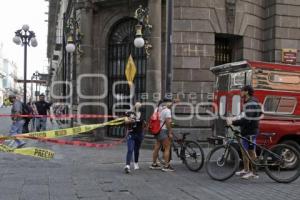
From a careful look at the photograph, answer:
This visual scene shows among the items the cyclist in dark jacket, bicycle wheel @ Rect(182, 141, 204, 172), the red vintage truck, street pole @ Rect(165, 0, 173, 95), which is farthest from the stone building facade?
the cyclist in dark jacket

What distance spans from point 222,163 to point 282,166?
4.06ft

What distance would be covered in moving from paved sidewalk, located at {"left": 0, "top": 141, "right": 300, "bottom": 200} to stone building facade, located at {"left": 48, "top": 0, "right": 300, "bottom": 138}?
16.6ft

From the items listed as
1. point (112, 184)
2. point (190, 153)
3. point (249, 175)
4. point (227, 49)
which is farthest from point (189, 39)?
point (112, 184)

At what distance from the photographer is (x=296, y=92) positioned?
42.0ft

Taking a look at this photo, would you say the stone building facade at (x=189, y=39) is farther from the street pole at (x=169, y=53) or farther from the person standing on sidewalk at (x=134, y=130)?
the person standing on sidewalk at (x=134, y=130)

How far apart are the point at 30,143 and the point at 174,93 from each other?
5.67 m

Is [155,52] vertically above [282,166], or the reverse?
[155,52]

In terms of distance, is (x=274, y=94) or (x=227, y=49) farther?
(x=227, y=49)

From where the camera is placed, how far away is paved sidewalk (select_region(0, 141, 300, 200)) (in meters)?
8.93

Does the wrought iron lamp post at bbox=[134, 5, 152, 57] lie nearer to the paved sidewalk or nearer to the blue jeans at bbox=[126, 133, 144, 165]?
the paved sidewalk

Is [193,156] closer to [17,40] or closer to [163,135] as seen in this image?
[163,135]

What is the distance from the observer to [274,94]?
12562 mm

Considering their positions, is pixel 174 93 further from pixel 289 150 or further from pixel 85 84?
pixel 289 150

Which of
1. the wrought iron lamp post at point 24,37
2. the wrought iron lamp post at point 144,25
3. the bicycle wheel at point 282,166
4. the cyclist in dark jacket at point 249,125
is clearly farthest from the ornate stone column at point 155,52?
the wrought iron lamp post at point 24,37
